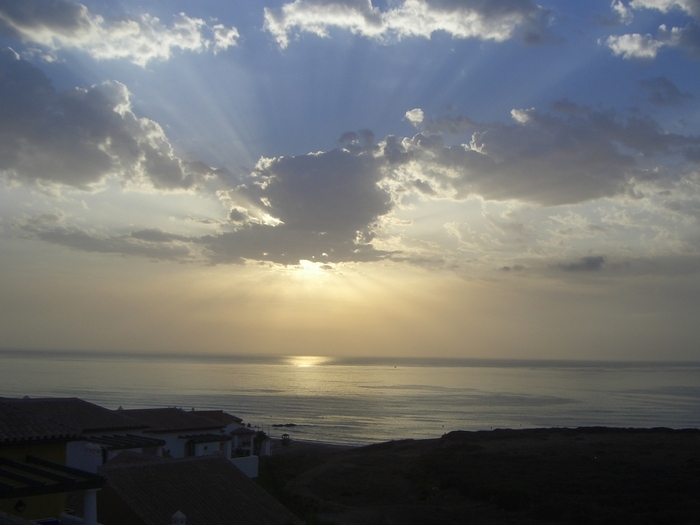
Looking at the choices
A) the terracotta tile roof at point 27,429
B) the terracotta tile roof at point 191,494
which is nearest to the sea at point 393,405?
the terracotta tile roof at point 191,494

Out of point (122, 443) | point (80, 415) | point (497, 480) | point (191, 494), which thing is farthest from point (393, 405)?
point (191, 494)

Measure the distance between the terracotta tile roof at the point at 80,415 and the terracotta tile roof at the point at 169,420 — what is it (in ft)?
14.4

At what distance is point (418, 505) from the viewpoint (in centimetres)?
2988

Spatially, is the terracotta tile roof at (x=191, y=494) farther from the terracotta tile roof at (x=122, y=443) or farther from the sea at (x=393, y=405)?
the sea at (x=393, y=405)

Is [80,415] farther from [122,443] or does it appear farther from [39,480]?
[39,480]

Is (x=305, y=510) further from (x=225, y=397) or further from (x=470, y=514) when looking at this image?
(x=225, y=397)

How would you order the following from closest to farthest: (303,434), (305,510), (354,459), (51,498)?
(51,498), (305,510), (354,459), (303,434)

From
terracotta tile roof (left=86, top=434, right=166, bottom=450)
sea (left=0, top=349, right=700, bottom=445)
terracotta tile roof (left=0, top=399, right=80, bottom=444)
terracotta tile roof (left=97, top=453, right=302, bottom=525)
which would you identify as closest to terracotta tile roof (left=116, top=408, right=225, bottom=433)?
terracotta tile roof (left=86, top=434, right=166, bottom=450)

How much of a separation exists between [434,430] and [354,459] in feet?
82.0

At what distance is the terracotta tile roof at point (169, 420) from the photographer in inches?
1152

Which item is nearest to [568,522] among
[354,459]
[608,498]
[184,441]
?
[608,498]

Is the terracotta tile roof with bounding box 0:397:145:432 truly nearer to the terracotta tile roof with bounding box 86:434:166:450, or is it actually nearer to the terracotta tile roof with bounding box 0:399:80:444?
the terracotta tile roof with bounding box 86:434:166:450

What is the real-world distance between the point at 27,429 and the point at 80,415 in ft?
46.9

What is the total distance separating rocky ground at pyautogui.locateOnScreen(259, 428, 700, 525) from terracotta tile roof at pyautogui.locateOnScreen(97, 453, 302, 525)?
10.8ft
